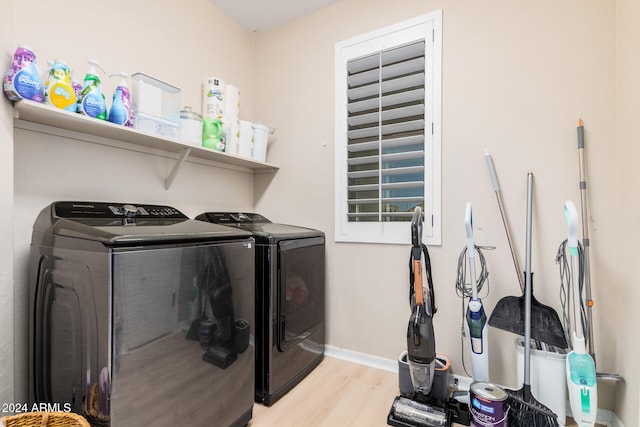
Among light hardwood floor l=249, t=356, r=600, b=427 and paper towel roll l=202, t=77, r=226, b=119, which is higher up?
paper towel roll l=202, t=77, r=226, b=119

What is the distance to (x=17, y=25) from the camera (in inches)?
51.0

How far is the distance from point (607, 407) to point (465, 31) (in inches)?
84.4

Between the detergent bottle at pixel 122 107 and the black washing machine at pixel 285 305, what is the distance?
69 cm

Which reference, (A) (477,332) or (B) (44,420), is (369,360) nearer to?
(A) (477,332)

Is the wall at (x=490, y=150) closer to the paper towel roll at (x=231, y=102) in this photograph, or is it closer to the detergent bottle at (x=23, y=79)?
the paper towel roll at (x=231, y=102)

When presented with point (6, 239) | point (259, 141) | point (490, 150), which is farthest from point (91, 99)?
point (490, 150)

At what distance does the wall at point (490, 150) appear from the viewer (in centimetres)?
153

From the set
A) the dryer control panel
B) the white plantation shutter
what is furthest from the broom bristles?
the dryer control panel

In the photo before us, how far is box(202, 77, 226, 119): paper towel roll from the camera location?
2.12m

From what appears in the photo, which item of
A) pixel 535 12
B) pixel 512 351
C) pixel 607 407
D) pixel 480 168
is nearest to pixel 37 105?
pixel 480 168

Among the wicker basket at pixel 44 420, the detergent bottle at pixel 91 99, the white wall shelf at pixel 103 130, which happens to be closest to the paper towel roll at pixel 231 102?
the white wall shelf at pixel 103 130

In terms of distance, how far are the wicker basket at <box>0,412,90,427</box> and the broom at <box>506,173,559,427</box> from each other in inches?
66.4

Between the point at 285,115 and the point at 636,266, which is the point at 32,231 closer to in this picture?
the point at 285,115

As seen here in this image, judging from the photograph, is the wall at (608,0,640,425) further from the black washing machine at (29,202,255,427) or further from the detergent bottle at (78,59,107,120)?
the detergent bottle at (78,59,107,120)
